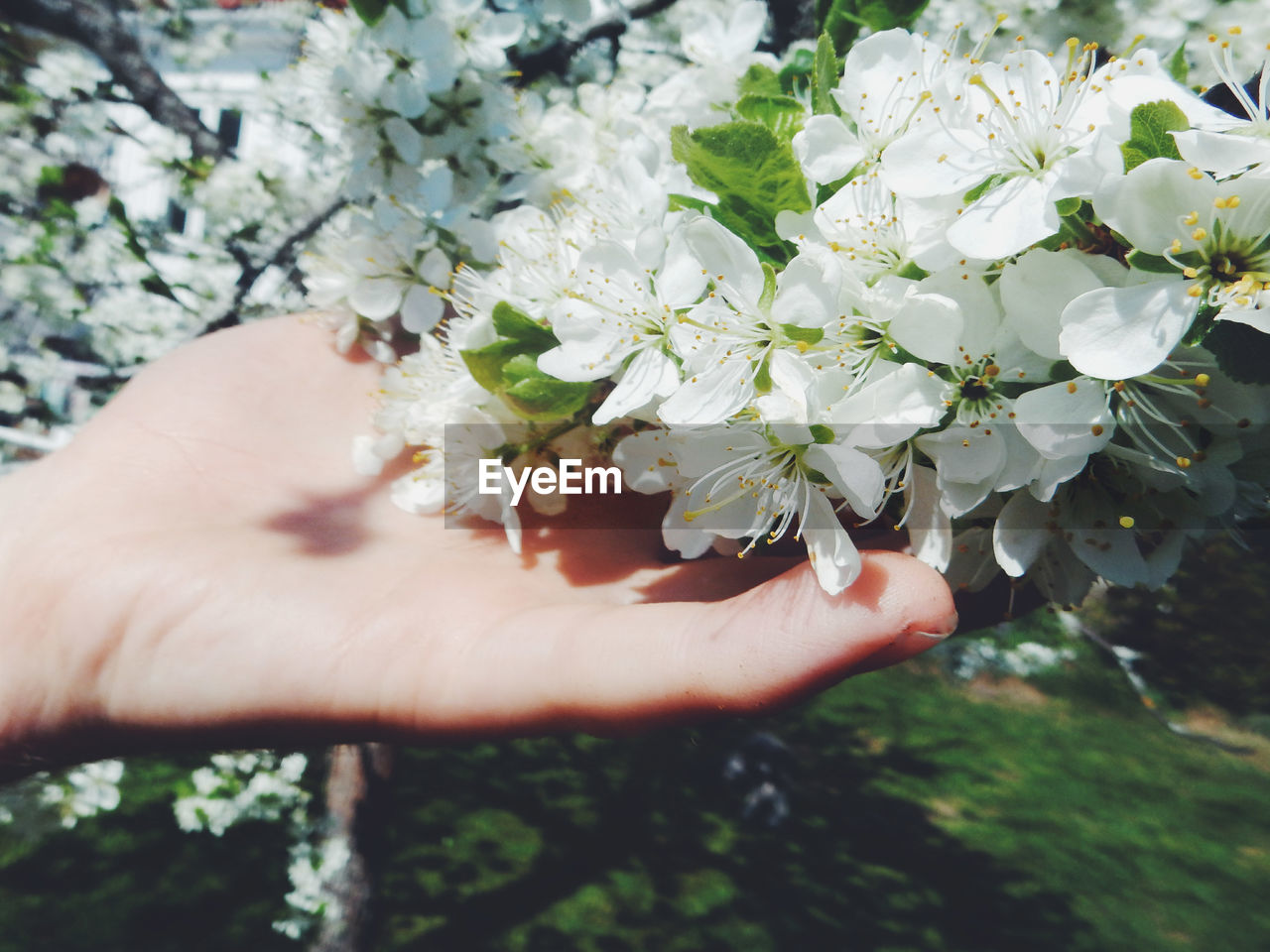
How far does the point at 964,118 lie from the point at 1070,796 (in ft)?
22.2

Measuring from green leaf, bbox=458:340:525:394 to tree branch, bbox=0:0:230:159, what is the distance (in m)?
2.41

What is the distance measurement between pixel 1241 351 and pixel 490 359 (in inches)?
44.9

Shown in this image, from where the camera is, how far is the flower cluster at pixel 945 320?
1024mm

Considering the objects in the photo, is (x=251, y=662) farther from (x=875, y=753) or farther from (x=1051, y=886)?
(x=875, y=753)

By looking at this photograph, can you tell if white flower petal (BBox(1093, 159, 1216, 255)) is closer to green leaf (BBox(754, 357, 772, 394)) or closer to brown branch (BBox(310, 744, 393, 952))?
green leaf (BBox(754, 357, 772, 394))

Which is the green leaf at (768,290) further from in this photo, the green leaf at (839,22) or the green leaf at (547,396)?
the green leaf at (839,22)

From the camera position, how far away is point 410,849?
4875mm

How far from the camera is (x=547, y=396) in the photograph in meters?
1.46

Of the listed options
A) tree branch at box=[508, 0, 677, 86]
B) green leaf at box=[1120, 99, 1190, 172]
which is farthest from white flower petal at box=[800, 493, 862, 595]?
tree branch at box=[508, 0, 677, 86]

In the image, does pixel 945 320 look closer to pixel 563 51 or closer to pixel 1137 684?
pixel 1137 684

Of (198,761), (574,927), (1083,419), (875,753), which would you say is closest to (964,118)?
(1083,419)

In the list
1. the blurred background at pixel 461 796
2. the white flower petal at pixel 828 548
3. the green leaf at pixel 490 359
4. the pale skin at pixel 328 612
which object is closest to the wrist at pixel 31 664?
the pale skin at pixel 328 612

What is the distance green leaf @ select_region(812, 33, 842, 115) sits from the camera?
1395mm

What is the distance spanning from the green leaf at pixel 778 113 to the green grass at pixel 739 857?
12.2 ft
